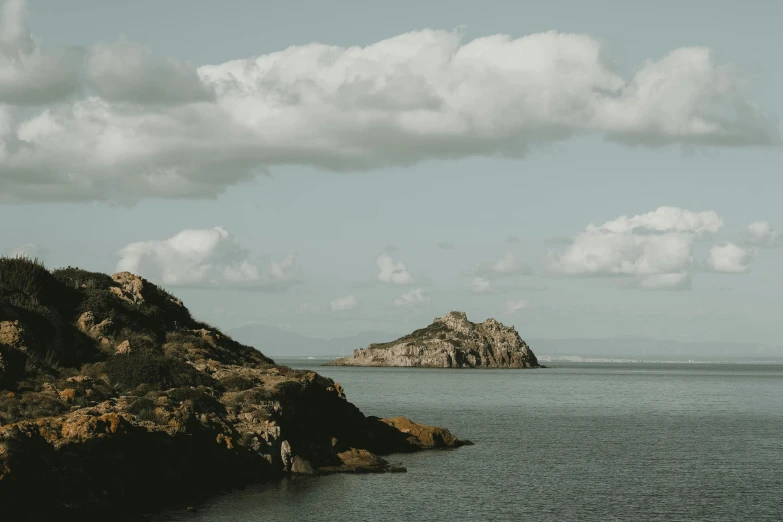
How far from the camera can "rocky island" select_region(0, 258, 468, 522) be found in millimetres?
41812

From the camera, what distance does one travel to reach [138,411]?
50469 mm

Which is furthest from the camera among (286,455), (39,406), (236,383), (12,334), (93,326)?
(93,326)

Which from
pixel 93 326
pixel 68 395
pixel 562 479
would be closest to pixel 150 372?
pixel 68 395

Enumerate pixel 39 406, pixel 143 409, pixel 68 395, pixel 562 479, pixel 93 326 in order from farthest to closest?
pixel 93 326
pixel 562 479
pixel 143 409
pixel 68 395
pixel 39 406

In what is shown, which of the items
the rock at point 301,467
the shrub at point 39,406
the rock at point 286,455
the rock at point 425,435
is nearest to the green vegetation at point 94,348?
the shrub at point 39,406

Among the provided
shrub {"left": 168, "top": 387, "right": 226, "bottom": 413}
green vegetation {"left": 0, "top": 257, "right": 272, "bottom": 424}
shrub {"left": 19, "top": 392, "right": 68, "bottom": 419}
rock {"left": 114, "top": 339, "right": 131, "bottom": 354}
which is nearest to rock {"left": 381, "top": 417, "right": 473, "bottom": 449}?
green vegetation {"left": 0, "top": 257, "right": 272, "bottom": 424}

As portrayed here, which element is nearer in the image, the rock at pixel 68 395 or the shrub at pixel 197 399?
the rock at pixel 68 395

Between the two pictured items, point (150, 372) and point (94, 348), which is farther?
point (94, 348)

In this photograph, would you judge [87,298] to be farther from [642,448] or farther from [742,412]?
[742,412]

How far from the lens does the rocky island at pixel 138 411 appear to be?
4181 centimetres

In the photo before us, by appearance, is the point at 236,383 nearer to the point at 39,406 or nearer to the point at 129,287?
the point at 39,406

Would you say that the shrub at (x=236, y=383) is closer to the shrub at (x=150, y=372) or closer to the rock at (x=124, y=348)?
the shrub at (x=150, y=372)

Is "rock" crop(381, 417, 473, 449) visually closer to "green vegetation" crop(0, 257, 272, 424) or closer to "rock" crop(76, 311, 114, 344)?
"green vegetation" crop(0, 257, 272, 424)

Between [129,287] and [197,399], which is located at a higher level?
[129,287]
